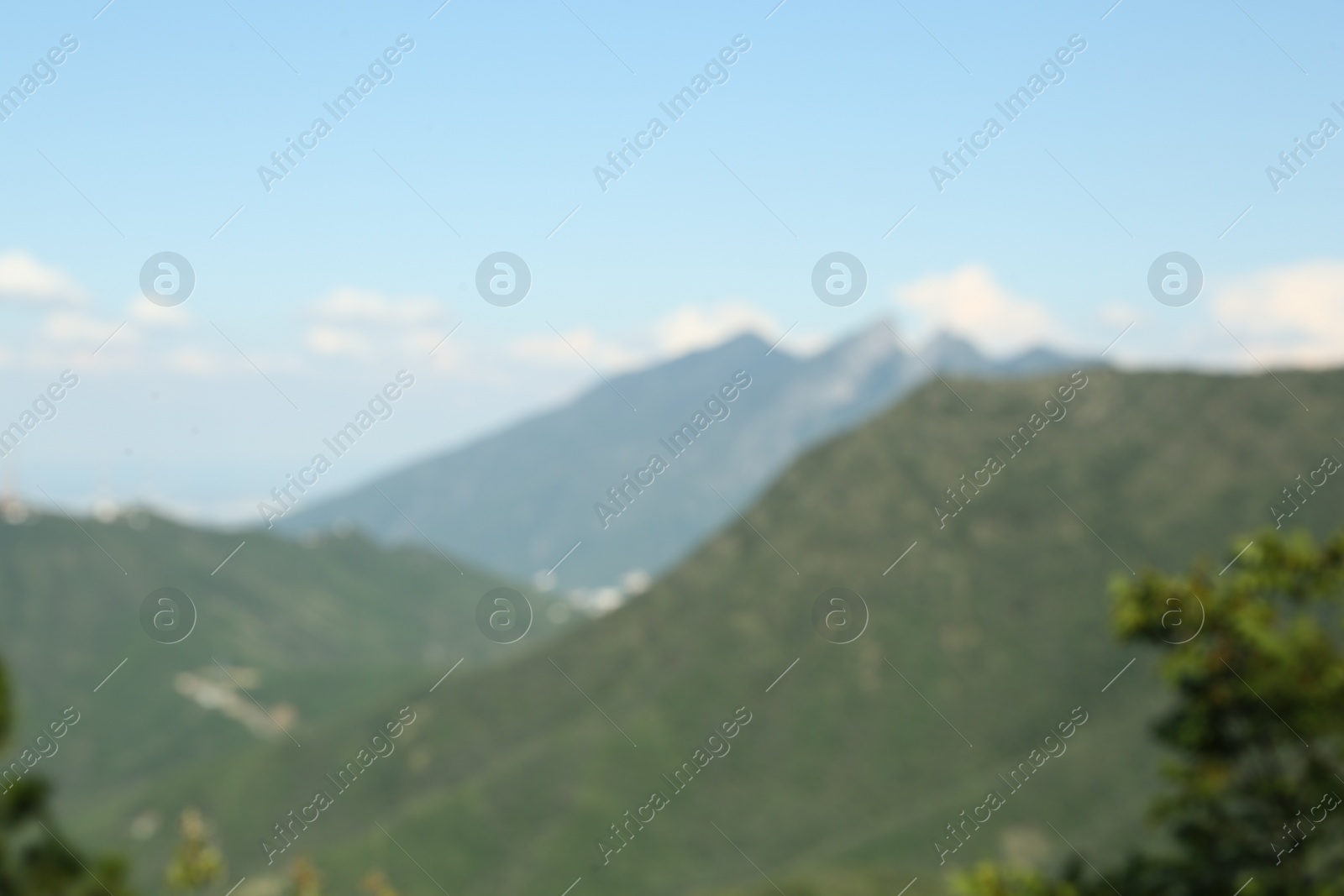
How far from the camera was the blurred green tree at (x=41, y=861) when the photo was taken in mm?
21219

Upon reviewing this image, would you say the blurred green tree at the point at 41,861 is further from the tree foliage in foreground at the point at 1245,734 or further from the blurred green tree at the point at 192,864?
the tree foliage in foreground at the point at 1245,734

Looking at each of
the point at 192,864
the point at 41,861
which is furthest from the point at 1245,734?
the point at 41,861

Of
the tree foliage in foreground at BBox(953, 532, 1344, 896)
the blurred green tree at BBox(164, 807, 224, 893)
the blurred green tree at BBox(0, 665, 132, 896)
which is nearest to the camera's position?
the blurred green tree at BBox(164, 807, 224, 893)

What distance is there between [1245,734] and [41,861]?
21035 millimetres

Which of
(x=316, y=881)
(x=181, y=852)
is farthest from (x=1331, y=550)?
(x=181, y=852)

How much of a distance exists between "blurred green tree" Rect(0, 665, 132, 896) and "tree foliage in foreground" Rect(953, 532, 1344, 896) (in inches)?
596

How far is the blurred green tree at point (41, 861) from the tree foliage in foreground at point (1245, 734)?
15.1 meters

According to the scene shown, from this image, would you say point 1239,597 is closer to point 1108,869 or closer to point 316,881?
point 1108,869

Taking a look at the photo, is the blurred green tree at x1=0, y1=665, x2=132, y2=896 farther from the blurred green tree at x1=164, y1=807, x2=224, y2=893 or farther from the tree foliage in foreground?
the tree foliage in foreground

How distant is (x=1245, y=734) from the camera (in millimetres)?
19266

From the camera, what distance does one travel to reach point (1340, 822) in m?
18.2

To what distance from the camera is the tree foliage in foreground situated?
18344 mm

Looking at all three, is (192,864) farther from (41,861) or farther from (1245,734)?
(1245,734)

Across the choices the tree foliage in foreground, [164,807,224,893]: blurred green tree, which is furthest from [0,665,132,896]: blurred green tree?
the tree foliage in foreground
